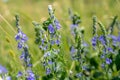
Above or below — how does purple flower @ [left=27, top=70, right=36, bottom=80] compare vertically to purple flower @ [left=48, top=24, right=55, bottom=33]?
below

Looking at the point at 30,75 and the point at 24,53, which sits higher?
the point at 24,53

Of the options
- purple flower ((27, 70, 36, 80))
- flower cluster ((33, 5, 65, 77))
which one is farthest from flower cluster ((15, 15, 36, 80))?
flower cluster ((33, 5, 65, 77))

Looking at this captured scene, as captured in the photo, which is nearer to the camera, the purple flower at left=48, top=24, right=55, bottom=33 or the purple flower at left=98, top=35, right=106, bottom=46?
the purple flower at left=48, top=24, right=55, bottom=33

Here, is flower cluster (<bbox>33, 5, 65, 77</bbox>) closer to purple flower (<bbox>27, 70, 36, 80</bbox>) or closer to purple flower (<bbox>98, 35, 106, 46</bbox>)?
purple flower (<bbox>27, 70, 36, 80</bbox>)

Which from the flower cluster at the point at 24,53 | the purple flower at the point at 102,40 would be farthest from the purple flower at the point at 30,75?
the purple flower at the point at 102,40

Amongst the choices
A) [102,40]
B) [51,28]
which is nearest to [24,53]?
[51,28]

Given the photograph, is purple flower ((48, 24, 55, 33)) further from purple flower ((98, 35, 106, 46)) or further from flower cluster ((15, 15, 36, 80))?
purple flower ((98, 35, 106, 46))

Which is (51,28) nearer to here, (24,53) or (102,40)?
(24,53)

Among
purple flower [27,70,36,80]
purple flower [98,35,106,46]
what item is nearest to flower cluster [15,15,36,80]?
A: purple flower [27,70,36,80]

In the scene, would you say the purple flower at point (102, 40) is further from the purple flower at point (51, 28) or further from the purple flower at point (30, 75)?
the purple flower at point (30, 75)

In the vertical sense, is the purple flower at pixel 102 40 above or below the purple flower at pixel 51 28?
above

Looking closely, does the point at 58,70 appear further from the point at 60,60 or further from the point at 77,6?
the point at 77,6

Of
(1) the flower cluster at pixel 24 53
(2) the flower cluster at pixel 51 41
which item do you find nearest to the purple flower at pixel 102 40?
(2) the flower cluster at pixel 51 41

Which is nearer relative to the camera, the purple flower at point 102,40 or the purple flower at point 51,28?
the purple flower at point 51,28
